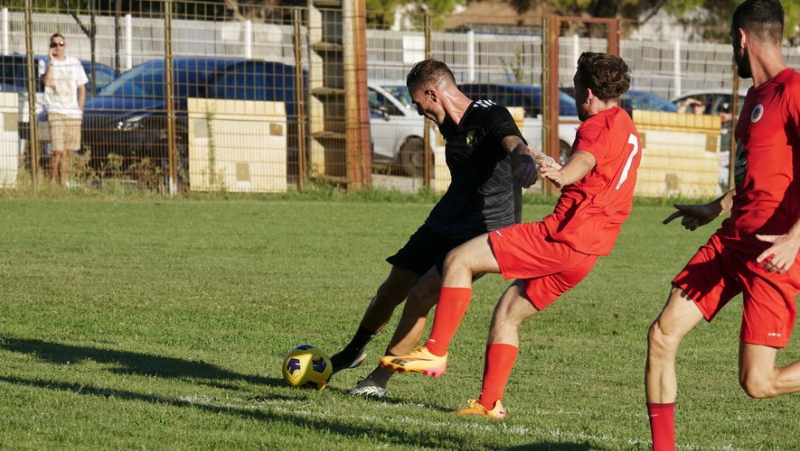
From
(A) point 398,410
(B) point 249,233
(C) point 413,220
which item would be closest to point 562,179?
(A) point 398,410

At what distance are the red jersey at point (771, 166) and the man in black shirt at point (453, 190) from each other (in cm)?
169

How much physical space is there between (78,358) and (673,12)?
35.9 metres

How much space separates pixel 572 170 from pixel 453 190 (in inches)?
56.6

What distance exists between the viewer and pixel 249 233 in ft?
48.9

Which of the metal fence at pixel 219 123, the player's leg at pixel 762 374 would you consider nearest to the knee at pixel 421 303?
the player's leg at pixel 762 374

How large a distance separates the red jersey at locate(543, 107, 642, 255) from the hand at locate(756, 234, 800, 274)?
135 centimetres

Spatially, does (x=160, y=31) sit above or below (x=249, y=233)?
above

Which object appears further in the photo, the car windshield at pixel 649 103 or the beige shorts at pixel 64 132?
the car windshield at pixel 649 103

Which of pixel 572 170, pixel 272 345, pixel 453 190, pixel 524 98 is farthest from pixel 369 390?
pixel 524 98

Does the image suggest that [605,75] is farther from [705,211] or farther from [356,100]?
[356,100]

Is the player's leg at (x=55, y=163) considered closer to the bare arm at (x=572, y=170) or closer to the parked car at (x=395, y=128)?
the parked car at (x=395, y=128)

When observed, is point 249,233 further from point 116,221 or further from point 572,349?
point 572,349

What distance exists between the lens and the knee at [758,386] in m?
5.33

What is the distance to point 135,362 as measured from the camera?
8039mm
